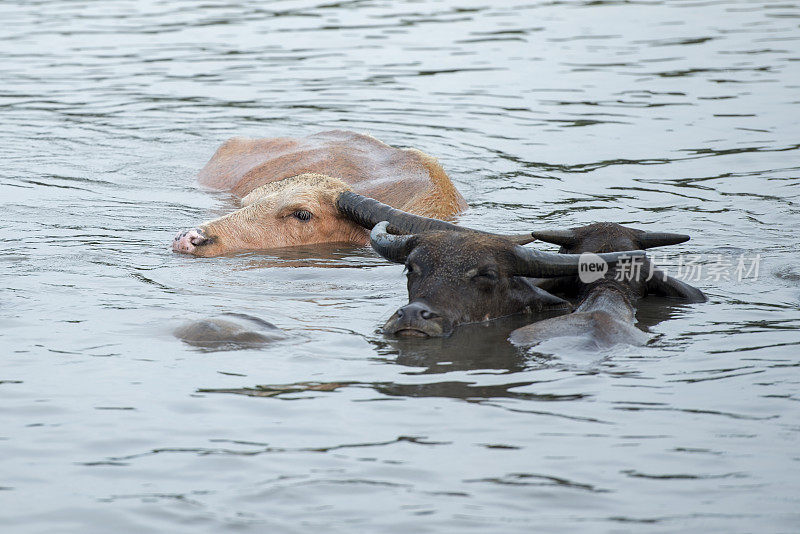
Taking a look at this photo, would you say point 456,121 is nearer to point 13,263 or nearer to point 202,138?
point 202,138

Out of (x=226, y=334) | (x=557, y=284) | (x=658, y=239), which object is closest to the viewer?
(x=226, y=334)

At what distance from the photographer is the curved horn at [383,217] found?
8516mm

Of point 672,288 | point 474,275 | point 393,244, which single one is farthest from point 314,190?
point 672,288

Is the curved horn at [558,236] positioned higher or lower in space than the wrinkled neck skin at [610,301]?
higher

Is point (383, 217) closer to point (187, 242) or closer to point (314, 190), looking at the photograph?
point (314, 190)

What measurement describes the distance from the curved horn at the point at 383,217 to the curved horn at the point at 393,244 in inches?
12.9

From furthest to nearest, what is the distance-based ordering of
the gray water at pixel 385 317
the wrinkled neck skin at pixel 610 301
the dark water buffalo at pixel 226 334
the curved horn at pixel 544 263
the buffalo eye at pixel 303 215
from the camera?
1. the buffalo eye at pixel 303 215
2. the curved horn at pixel 544 263
3. the wrinkled neck skin at pixel 610 301
4. the dark water buffalo at pixel 226 334
5. the gray water at pixel 385 317

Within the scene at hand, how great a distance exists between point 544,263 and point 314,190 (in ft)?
12.5

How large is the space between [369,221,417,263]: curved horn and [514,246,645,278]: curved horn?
0.79 metres

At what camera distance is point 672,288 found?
824cm

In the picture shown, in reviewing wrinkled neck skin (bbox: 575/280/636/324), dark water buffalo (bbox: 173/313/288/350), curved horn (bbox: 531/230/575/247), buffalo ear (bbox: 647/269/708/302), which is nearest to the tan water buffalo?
Result: curved horn (bbox: 531/230/575/247)

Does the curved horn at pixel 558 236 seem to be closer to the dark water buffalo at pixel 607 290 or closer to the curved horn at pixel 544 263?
the dark water buffalo at pixel 607 290

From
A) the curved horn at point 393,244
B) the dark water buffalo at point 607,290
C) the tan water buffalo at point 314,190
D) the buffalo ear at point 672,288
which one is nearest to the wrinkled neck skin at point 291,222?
the tan water buffalo at point 314,190

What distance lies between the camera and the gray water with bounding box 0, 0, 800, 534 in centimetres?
492
